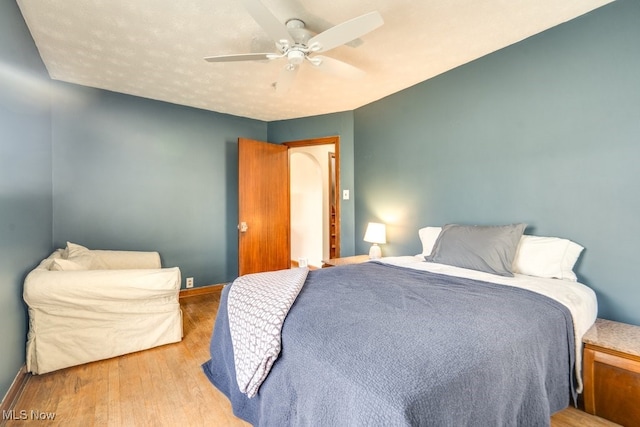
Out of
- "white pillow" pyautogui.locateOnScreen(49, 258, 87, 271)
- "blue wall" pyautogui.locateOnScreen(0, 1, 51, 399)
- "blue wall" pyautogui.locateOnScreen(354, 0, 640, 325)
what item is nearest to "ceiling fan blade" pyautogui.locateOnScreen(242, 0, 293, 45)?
"blue wall" pyautogui.locateOnScreen(0, 1, 51, 399)

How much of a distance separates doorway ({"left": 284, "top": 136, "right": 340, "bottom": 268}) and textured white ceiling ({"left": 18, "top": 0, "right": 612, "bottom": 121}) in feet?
7.08

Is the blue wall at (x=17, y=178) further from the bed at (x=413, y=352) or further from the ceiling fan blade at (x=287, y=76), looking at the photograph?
the ceiling fan blade at (x=287, y=76)

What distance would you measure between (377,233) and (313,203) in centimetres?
256

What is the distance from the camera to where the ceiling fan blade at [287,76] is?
2135mm

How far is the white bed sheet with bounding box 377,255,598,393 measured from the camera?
149cm

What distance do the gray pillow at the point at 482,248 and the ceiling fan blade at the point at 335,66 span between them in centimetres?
153

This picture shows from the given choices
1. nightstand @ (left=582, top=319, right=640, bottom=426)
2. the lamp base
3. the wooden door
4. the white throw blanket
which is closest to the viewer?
→ the white throw blanket

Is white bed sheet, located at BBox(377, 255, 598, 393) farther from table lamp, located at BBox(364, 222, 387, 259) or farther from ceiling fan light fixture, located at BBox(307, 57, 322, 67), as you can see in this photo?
ceiling fan light fixture, located at BBox(307, 57, 322, 67)

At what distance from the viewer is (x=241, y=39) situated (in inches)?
85.0

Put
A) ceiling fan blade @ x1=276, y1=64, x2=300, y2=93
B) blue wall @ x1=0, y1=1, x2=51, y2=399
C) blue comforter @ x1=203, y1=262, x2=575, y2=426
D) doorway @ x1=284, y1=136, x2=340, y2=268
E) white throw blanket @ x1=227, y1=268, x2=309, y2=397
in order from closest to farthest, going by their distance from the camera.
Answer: blue comforter @ x1=203, y1=262, x2=575, y2=426, white throw blanket @ x1=227, y1=268, x2=309, y2=397, blue wall @ x1=0, y1=1, x2=51, y2=399, ceiling fan blade @ x1=276, y1=64, x2=300, y2=93, doorway @ x1=284, y1=136, x2=340, y2=268

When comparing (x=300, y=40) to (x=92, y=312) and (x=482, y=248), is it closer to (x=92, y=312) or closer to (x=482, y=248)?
(x=482, y=248)

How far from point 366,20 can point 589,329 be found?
84.7 inches

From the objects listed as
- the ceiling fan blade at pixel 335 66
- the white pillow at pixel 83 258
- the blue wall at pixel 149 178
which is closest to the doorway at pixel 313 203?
the blue wall at pixel 149 178

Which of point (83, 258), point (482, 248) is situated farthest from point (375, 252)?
point (83, 258)
